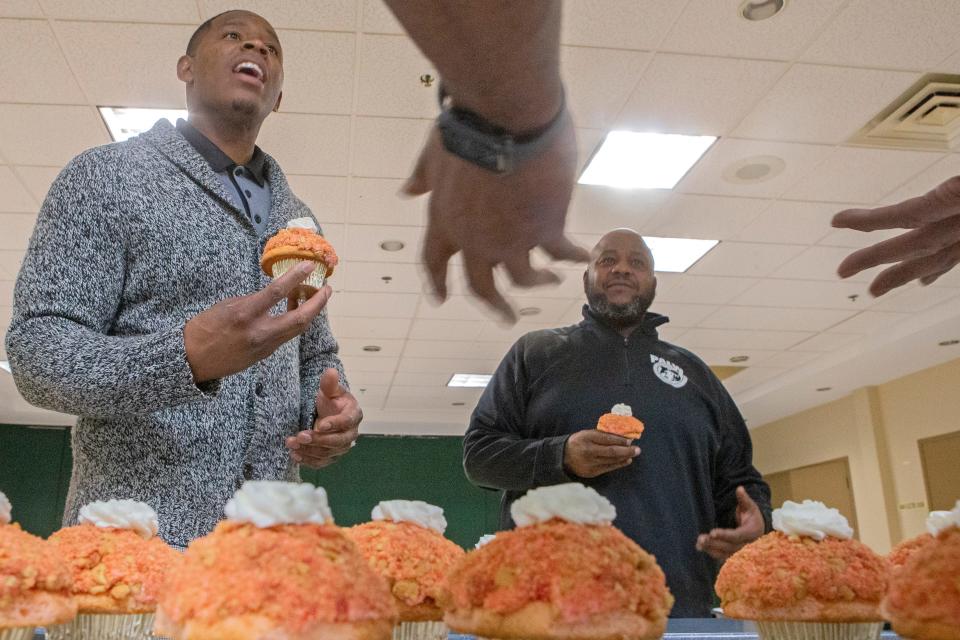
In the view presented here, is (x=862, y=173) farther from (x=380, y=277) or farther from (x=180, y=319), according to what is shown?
(x=180, y=319)

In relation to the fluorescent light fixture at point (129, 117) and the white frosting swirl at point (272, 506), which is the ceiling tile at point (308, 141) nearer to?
the fluorescent light fixture at point (129, 117)

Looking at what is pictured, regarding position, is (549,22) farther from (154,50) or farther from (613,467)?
(154,50)

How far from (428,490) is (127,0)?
9.30 m

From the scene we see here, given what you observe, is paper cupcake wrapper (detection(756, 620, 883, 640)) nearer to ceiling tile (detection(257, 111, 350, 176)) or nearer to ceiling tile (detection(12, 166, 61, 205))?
ceiling tile (detection(257, 111, 350, 176))

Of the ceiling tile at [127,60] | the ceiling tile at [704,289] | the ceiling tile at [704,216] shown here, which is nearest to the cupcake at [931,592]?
the ceiling tile at [127,60]

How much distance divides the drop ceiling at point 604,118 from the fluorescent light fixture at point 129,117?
0.07 m

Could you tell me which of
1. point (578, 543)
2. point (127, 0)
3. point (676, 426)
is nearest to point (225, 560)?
point (578, 543)

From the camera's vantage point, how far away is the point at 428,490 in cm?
1143

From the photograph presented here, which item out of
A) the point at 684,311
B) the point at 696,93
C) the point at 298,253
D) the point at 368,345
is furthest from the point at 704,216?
the point at 298,253

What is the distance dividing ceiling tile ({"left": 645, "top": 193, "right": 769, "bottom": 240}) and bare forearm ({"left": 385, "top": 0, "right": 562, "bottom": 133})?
Answer: 3365 millimetres

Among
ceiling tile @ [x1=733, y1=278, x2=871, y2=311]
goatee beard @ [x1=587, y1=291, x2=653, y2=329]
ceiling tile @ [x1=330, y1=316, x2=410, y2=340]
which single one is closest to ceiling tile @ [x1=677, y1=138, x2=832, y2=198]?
ceiling tile @ [x1=733, y1=278, x2=871, y2=311]

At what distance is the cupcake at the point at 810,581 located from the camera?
2.90ft

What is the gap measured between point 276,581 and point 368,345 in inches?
233

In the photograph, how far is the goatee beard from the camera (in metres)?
2.04
